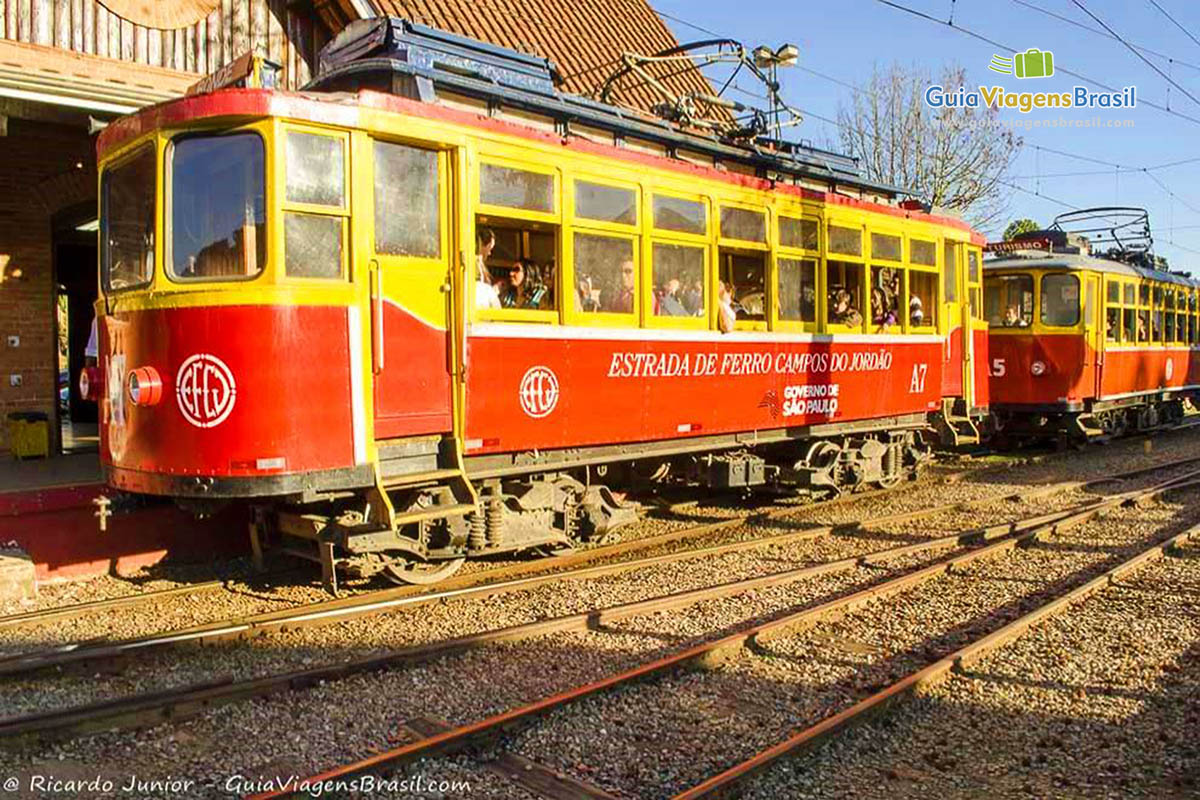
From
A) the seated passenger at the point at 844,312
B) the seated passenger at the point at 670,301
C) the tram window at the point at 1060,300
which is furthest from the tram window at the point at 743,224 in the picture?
the tram window at the point at 1060,300

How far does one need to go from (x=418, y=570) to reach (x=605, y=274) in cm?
260

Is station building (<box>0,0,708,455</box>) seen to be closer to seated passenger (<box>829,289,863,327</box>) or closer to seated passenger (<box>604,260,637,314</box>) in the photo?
seated passenger (<box>604,260,637,314</box>)

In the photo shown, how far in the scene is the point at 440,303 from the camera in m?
6.77

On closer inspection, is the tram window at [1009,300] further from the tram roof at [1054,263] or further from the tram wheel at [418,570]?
the tram wheel at [418,570]

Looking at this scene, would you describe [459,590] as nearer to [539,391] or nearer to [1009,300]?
[539,391]

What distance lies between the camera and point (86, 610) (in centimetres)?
656

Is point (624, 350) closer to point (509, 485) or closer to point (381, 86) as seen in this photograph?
point (509, 485)

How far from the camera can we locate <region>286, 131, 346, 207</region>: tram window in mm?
6031

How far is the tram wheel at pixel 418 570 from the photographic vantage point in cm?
707

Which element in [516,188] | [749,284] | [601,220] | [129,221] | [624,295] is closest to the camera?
[129,221]

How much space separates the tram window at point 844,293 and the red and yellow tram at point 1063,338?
6.89 m

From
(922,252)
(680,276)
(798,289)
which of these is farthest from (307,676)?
(922,252)

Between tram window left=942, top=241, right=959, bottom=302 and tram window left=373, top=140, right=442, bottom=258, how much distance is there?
7.27 m

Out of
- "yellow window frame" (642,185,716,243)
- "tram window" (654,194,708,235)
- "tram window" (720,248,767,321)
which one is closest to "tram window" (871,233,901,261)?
"tram window" (720,248,767,321)
